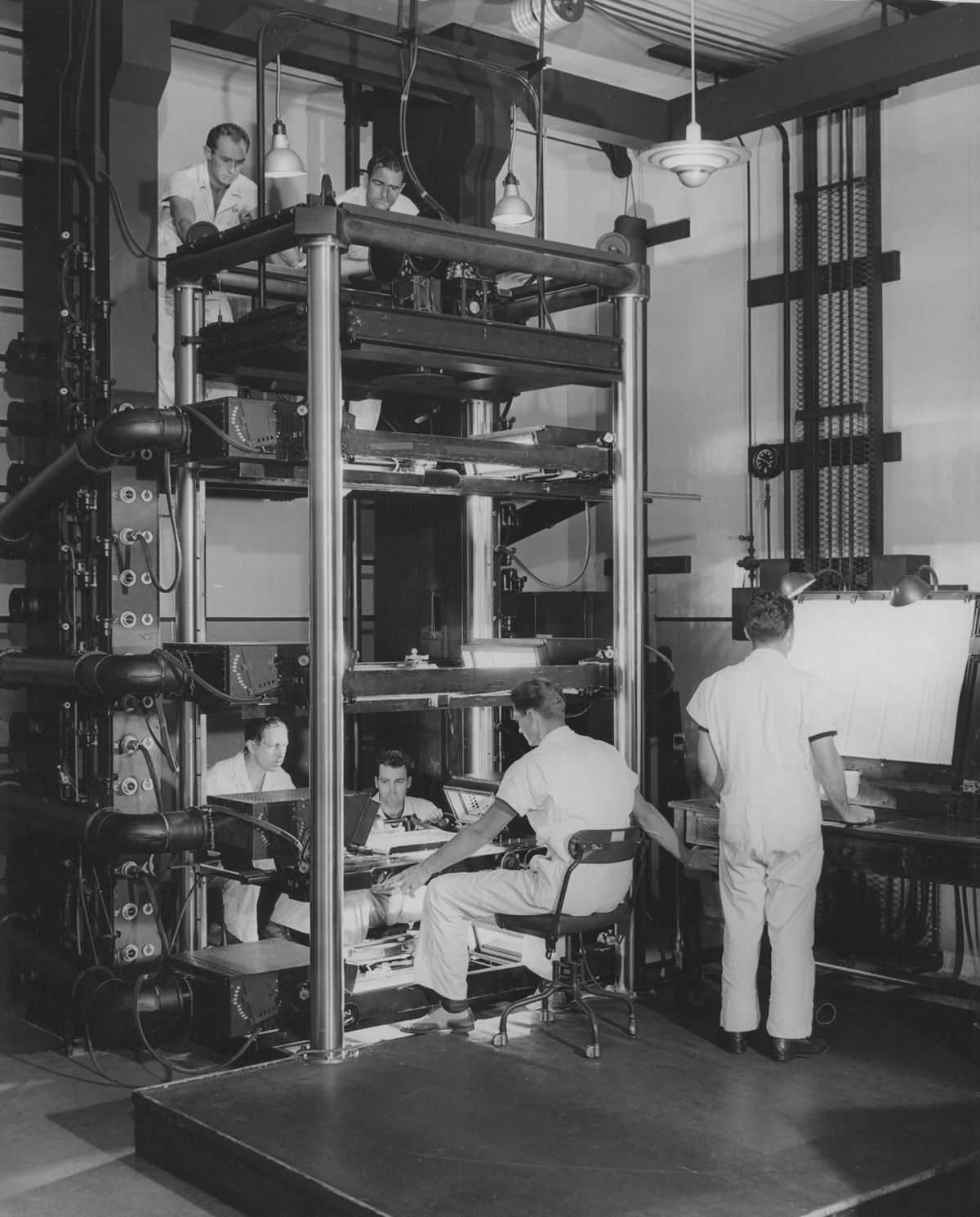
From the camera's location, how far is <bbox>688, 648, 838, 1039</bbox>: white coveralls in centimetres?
551

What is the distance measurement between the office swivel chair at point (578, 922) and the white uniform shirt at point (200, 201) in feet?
11.0

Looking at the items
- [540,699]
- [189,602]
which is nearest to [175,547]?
[189,602]

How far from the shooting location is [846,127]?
7.95 meters

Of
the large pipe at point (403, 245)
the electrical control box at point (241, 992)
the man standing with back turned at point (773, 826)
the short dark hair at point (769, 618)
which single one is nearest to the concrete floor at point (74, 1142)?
the electrical control box at point (241, 992)

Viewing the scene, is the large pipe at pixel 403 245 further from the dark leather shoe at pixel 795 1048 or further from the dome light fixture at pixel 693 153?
the dark leather shoe at pixel 795 1048

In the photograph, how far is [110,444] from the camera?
595cm

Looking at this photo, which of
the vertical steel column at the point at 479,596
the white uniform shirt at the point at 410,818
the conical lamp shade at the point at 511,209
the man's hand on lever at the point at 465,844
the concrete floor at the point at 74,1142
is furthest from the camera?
the vertical steel column at the point at 479,596

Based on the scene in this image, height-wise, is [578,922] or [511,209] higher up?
[511,209]

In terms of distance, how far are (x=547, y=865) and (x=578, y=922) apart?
250 millimetres

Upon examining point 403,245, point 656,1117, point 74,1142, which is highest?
point 403,245

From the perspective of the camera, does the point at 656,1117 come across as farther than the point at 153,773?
No

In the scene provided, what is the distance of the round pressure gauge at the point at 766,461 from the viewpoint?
328 inches

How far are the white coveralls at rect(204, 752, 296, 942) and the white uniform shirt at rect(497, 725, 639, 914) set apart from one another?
72.8 inches

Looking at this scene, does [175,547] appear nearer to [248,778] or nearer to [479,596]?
[248,778]
